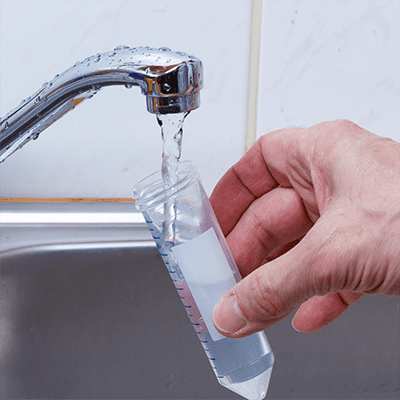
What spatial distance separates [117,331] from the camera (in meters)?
0.53

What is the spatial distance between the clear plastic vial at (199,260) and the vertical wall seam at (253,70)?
0.74ft

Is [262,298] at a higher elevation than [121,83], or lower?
lower

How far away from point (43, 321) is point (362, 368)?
1.22 ft

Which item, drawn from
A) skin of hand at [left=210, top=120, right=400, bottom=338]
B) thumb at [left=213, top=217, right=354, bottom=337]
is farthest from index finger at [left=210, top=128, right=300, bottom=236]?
thumb at [left=213, top=217, right=354, bottom=337]

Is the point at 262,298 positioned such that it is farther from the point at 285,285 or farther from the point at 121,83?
the point at 121,83

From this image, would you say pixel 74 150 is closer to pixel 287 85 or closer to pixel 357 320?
pixel 287 85

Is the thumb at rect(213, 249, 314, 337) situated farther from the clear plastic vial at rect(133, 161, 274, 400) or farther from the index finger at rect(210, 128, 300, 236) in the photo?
the index finger at rect(210, 128, 300, 236)

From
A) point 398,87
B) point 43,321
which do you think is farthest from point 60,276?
point 398,87

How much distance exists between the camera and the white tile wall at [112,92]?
51 centimetres

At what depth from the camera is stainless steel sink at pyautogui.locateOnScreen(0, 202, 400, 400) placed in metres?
0.51

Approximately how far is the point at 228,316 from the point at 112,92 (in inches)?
12.7

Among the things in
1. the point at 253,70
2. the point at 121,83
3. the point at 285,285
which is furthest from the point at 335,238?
the point at 253,70

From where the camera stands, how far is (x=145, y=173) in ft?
1.90

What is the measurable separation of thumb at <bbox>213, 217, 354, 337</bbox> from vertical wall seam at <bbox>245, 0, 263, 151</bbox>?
28 cm
